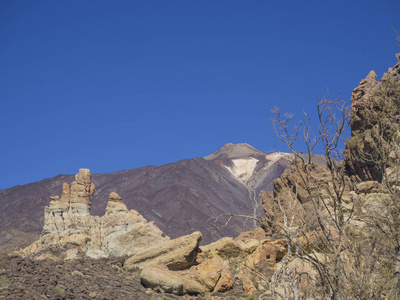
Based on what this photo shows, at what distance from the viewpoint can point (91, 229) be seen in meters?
31.7

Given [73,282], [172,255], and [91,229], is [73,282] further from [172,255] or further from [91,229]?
[91,229]

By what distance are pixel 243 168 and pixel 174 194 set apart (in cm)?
6532

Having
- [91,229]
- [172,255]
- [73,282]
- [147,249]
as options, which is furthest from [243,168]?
[73,282]

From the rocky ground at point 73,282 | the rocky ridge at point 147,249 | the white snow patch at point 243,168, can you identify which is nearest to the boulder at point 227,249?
the rocky ridge at point 147,249

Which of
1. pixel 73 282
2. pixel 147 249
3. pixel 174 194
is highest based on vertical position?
pixel 174 194

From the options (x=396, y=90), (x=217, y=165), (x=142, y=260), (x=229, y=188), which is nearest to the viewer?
(x=396, y=90)

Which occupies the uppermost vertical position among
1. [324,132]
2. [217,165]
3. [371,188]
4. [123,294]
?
[217,165]

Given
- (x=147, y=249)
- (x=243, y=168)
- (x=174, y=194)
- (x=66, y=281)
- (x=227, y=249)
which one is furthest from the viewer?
(x=243, y=168)

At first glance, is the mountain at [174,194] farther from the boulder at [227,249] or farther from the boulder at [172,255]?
the boulder at [172,255]

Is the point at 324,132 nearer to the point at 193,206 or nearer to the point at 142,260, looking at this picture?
the point at 142,260

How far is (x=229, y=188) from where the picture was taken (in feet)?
501

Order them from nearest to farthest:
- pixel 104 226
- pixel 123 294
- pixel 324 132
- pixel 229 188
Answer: pixel 324 132 < pixel 123 294 < pixel 104 226 < pixel 229 188

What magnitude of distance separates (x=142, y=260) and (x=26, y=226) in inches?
3480

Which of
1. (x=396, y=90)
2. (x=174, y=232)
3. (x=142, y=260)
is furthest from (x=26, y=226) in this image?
(x=396, y=90)
